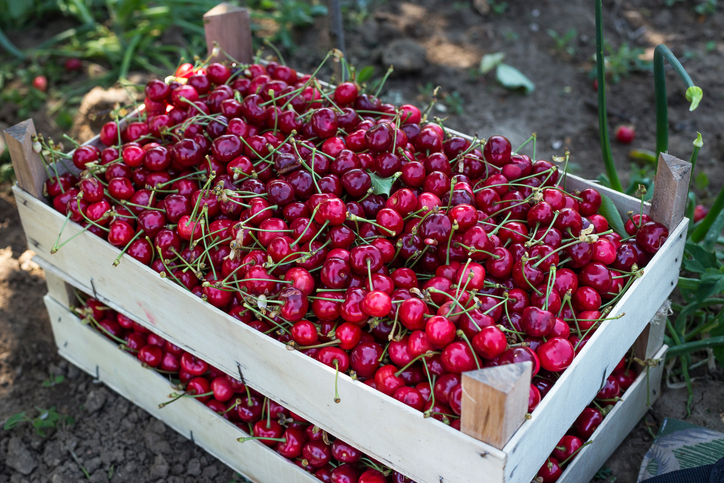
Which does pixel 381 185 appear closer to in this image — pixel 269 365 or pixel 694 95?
pixel 269 365

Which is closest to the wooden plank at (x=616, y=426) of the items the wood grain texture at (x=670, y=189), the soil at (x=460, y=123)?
the soil at (x=460, y=123)

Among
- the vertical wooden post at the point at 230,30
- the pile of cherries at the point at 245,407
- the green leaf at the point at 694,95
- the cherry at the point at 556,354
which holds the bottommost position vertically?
the pile of cherries at the point at 245,407

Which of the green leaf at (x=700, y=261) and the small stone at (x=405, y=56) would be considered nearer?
the green leaf at (x=700, y=261)

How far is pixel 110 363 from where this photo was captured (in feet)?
8.32

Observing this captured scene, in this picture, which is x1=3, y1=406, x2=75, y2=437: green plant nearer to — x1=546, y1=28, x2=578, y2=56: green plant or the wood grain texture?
the wood grain texture

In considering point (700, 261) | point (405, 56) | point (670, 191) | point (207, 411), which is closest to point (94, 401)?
point (207, 411)

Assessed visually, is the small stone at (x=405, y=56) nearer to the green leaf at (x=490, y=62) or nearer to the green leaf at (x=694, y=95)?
the green leaf at (x=490, y=62)

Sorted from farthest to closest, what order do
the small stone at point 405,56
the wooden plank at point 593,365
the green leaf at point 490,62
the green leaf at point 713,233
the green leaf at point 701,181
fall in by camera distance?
the green leaf at point 490,62 < the small stone at point 405,56 < the green leaf at point 701,181 < the green leaf at point 713,233 < the wooden plank at point 593,365

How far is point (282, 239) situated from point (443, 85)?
9.19 ft

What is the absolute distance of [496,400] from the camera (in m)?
1.34

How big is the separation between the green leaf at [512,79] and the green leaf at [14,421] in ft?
11.0

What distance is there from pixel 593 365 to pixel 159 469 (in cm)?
160

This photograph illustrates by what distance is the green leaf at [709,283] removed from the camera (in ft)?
6.93

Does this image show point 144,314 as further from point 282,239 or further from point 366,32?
point 366,32
